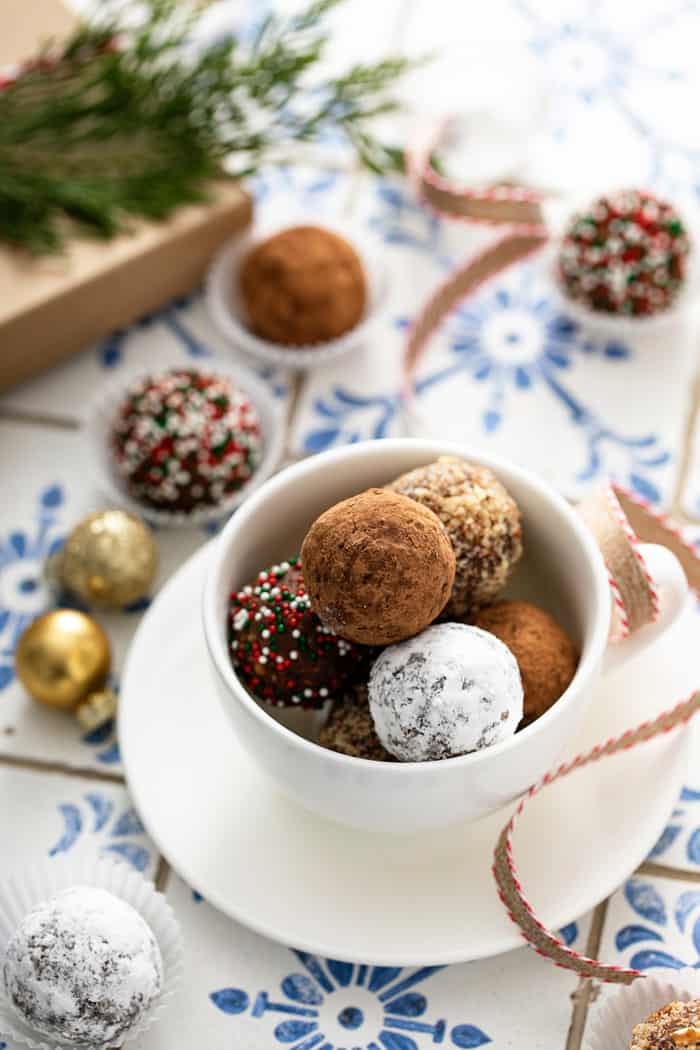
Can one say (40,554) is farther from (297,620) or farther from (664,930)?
(664,930)

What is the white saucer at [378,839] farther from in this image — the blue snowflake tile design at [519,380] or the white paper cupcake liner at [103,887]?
the blue snowflake tile design at [519,380]

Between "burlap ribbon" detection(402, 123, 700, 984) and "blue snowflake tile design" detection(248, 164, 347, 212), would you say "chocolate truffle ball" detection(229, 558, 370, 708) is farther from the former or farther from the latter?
"blue snowflake tile design" detection(248, 164, 347, 212)

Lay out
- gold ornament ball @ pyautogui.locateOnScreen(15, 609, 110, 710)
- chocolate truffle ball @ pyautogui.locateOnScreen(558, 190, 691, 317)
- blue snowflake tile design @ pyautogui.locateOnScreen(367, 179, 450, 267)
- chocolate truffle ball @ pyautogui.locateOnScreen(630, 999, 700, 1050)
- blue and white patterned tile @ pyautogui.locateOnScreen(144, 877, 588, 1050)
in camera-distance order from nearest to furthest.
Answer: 1. chocolate truffle ball @ pyautogui.locateOnScreen(630, 999, 700, 1050)
2. blue and white patterned tile @ pyautogui.locateOnScreen(144, 877, 588, 1050)
3. gold ornament ball @ pyautogui.locateOnScreen(15, 609, 110, 710)
4. chocolate truffle ball @ pyautogui.locateOnScreen(558, 190, 691, 317)
5. blue snowflake tile design @ pyautogui.locateOnScreen(367, 179, 450, 267)

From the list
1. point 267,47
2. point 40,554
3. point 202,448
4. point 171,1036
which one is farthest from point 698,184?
point 171,1036

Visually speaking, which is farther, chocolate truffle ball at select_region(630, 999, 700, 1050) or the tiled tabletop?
the tiled tabletop

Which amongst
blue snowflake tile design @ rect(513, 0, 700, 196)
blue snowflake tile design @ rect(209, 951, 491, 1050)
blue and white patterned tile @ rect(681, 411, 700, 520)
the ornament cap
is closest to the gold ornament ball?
the ornament cap

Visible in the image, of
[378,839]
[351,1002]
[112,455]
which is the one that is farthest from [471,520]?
[112,455]

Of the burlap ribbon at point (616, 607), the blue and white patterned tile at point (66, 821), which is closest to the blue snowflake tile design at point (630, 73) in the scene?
the burlap ribbon at point (616, 607)
